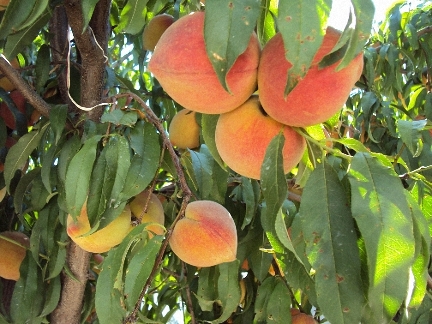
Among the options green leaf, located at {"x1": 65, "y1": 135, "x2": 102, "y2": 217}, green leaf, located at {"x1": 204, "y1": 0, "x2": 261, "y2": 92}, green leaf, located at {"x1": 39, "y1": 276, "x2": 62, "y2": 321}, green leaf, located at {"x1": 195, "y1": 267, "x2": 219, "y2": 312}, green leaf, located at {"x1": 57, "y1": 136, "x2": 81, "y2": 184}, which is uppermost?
green leaf, located at {"x1": 204, "y1": 0, "x2": 261, "y2": 92}

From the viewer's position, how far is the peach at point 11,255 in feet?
3.93

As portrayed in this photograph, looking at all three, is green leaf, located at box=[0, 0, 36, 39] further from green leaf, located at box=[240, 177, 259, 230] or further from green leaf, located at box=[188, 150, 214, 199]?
green leaf, located at box=[240, 177, 259, 230]

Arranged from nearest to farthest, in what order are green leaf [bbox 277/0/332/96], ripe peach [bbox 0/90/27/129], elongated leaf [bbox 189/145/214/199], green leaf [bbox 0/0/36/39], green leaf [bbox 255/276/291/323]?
green leaf [bbox 277/0/332/96]
green leaf [bbox 0/0/36/39]
elongated leaf [bbox 189/145/214/199]
green leaf [bbox 255/276/291/323]
ripe peach [bbox 0/90/27/129]

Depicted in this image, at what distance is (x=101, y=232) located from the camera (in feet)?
2.84

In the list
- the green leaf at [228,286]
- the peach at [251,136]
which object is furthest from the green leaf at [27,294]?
the peach at [251,136]

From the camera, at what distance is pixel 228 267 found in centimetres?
95

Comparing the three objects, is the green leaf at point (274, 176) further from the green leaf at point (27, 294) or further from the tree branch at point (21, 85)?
the green leaf at point (27, 294)

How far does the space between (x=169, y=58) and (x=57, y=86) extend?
31.5 inches

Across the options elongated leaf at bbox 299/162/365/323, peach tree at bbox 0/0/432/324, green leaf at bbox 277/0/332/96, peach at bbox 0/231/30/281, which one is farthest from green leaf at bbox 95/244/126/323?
peach at bbox 0/231/30/281

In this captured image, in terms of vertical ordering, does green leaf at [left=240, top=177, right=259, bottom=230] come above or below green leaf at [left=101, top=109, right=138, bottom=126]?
below

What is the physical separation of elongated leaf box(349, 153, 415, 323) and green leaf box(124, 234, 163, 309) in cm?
32

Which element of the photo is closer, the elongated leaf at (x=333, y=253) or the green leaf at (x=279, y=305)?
the elongated leaf at (x=333, y=253)

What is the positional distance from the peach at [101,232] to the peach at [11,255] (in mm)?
382

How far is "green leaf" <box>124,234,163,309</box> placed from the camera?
0.69 meters
